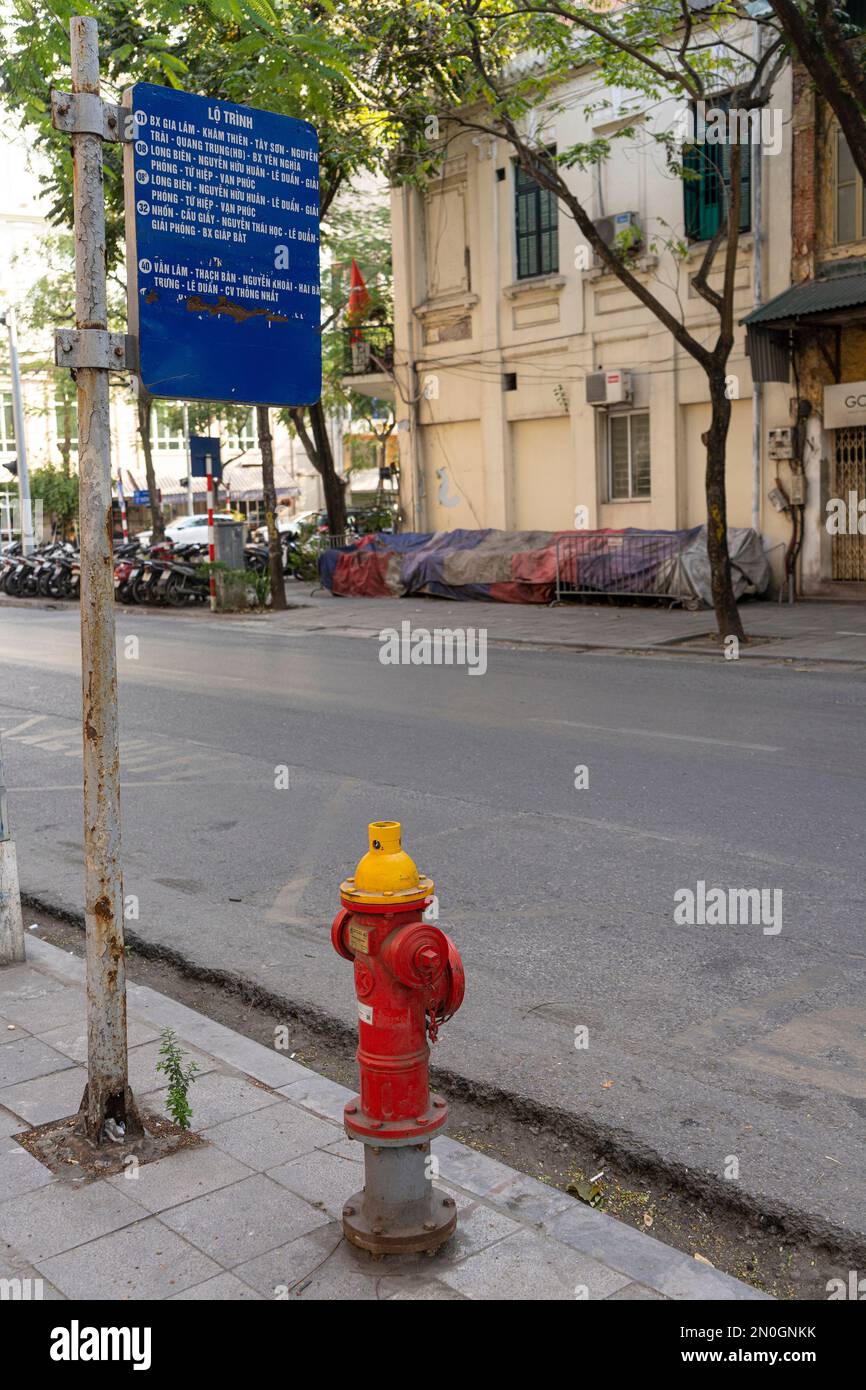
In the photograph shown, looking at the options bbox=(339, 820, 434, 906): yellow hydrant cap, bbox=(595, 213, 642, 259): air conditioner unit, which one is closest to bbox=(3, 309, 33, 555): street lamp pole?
bbox=(595, 213, 642, 259): air conditioner unit

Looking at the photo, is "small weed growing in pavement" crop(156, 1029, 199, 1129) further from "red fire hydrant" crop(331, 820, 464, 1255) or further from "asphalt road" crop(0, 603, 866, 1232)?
"asphalt road" crop(0, 603, 866, 1232)

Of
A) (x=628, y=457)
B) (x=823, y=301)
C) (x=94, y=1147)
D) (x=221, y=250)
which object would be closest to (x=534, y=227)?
(x=628, y=457)

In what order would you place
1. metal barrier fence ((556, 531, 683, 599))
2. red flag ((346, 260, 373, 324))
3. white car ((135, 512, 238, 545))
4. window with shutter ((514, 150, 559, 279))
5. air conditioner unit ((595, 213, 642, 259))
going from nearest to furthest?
metal barrier fence ((556, 531, 683, 599)), air conditioner unit ((595, 213, 642, 259)), window with shutter ((514, 150, 559, 279)), red flag ((346, 260, 373, 324)), white car ((135, 512, 238, 545))

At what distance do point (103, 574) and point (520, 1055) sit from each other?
215 centimetres

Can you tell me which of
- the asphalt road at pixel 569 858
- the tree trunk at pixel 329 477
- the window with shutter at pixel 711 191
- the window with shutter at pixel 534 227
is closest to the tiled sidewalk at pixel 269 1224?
the asphalt road at pixel 569 858

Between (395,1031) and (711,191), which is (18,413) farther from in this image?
(395,1031)

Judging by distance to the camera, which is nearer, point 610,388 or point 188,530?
point 610,388

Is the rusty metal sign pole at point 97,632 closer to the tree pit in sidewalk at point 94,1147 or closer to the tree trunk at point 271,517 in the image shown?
the tree pit in sidewalk at point 94,1147

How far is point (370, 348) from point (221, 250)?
23.7 m

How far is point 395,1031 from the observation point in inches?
124

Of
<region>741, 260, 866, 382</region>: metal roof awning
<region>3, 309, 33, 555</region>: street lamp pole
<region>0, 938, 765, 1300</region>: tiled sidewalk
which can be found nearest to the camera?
<region>0, 938, 765, 1300</region>: tiled sidewalk

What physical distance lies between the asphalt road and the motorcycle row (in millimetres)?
11751

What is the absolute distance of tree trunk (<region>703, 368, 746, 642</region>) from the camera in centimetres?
1497
